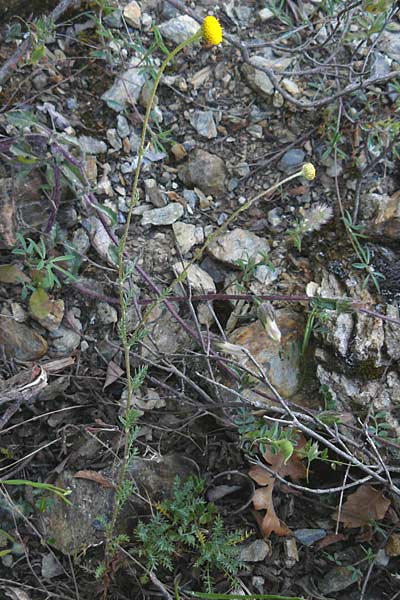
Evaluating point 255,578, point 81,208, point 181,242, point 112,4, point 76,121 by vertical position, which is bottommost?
point 255,578

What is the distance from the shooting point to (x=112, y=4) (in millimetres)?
2955

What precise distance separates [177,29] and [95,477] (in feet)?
6.69

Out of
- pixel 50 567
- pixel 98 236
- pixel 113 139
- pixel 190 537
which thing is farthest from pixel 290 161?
pixel 50 567

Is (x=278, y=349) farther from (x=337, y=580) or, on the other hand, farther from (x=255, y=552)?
(x=337, y=580)

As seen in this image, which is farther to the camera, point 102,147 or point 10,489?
point 102,147

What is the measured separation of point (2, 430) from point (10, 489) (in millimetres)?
242

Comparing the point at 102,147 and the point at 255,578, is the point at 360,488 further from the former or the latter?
the point at 102,147

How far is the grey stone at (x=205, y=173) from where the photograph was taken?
2.87 metres

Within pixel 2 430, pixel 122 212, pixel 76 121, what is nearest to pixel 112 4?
pixel 76 121

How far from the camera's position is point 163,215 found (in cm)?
281

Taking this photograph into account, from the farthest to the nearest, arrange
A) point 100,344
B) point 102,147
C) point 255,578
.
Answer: point 102,147 → point 100,344 → point 255,578

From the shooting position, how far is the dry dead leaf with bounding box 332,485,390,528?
7.96 feet

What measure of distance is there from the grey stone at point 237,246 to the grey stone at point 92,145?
25.9 inches

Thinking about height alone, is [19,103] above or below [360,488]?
above
